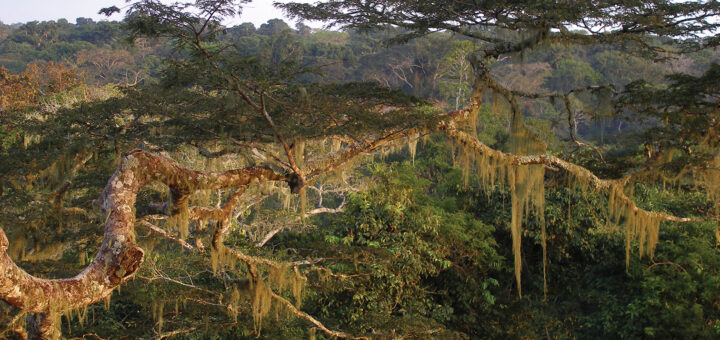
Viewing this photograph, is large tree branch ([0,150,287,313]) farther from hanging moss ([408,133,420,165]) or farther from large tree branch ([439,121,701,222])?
large tree branch ([439,121,701,222])

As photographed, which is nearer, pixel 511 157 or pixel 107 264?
pixel 107 264

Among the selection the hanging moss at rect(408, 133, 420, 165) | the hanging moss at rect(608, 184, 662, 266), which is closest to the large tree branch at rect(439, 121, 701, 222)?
the hanging moss at rect(408, 133, 420, 165)

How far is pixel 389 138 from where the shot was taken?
453 cm

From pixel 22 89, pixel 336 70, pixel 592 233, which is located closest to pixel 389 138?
pixel 592 233

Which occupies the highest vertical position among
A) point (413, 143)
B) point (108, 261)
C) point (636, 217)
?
point (108, 261)

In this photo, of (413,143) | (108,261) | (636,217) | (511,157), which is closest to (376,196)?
(413,143)

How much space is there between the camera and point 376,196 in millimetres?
8305

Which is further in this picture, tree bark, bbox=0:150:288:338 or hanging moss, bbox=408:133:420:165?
hanging moss, bbox=408:133:420:165

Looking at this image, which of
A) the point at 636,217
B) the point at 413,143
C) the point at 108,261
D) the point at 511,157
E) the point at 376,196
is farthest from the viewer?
the point at 376,196

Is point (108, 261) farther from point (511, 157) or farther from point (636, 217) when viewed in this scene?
point (636, 217)

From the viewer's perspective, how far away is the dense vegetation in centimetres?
413

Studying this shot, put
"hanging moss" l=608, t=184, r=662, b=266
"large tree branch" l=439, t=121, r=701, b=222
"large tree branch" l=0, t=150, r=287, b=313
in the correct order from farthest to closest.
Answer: "hanging moss" l=608, t=184, r=662, b=266, "large tree branch" l=439, t=121, r=701, b=222, "large tree branch" l=0, t=150, r=287, b=313

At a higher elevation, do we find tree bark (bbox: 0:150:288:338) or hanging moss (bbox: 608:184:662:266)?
tree bark (bbox: 0:150:288:338)

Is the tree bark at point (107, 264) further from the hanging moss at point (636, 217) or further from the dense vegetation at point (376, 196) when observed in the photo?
the hanging moss at point (636, 217)
